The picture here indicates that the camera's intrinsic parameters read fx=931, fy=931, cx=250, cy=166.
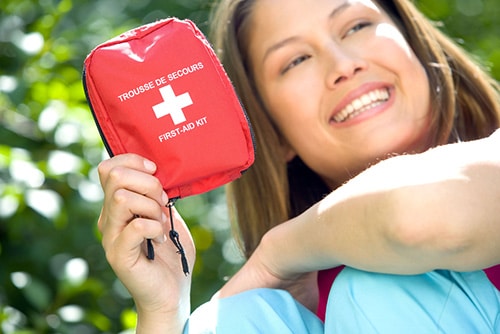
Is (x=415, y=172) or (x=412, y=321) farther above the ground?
(x=415, y=172)

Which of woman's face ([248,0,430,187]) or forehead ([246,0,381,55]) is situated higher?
forehead ([246,0,381,55])

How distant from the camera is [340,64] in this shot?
195cm

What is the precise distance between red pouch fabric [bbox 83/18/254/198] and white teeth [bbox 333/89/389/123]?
0.45m

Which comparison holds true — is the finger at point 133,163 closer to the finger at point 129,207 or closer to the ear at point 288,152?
the finger at point 129,207

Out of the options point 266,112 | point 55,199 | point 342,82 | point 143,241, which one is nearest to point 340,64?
point 342,82

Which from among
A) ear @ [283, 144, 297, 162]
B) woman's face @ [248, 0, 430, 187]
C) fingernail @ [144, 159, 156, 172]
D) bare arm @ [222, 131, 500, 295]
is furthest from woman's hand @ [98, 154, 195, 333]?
ear @ [283, 144, 297, 162]

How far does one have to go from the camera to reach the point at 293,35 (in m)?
2.04

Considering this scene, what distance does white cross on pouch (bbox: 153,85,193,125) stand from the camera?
1.52 metres

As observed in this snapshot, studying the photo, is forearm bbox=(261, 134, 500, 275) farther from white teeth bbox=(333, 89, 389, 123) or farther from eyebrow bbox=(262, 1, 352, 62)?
eyebrow bbox=(262, 1, 352, 62)

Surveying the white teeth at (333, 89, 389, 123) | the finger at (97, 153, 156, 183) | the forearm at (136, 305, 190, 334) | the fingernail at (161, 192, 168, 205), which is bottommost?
the forearm at (136, 305, 190, 334)

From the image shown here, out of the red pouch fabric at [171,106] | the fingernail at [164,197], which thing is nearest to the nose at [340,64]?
the red pouch fabric at [171,106]

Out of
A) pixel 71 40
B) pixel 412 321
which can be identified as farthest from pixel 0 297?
pixel 412 321

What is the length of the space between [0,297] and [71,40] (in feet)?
2.30

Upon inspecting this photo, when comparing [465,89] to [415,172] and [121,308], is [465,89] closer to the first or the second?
[415,172]
